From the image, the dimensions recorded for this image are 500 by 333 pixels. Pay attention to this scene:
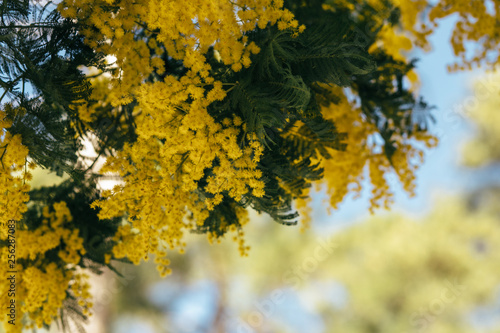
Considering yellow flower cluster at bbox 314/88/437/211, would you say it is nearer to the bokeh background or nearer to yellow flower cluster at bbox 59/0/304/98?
yellow flower cluster at bbox 59/0/304/98

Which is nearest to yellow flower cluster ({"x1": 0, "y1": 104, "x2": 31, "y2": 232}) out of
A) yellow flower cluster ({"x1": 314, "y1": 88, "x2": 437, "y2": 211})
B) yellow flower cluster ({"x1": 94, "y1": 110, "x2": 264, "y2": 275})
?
yellow flower cluster ({"x1": 94, "y1": 110, "x2": 264, "y2": 275})

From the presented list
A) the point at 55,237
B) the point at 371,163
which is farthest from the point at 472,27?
→ the point at 55,237

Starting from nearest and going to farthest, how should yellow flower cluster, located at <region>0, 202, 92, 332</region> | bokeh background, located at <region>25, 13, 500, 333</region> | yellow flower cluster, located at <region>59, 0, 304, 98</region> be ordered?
yellow flower cluster, located at <region>59, 0, 304, 98</region>
yellow flower cluster, located at <region>0, 202, 92, 332</region>
bokeh background, located at <region>25, 13, 500, 333</region>

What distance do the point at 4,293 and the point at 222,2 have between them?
4.35 ft

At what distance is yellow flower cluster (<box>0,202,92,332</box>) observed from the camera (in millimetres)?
1669

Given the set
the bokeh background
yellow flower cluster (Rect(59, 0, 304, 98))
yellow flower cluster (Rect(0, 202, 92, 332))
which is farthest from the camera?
the bokeh background

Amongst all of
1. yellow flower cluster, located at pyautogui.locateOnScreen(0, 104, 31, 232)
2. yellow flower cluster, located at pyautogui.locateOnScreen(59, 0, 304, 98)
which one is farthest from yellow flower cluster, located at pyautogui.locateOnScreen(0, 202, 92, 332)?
yellow flower cluster, located at pyautogui.locateOnScreen(59, 0, 304, 98)

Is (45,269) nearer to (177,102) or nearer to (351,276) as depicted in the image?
(177,102)

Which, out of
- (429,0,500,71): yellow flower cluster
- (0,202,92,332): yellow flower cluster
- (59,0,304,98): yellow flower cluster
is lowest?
(0,202,92,332): yellow flower cluster

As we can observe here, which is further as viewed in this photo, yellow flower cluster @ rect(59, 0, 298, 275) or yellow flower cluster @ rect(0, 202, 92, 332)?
yellow flower cluster @ rect(0, 202, 92, 332)

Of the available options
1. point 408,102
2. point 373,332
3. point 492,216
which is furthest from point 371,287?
point 408,102

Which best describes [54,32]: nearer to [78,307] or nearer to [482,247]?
[78,307]

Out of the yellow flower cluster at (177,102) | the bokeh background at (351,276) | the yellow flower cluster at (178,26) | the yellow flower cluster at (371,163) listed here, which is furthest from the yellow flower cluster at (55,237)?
the bokeh background at (351,276)

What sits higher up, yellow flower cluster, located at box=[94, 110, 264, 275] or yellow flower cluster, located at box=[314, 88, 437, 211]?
yellow flower cluster, located at box=[314, 88, 437, 211]
